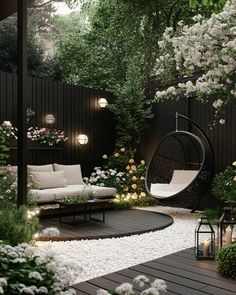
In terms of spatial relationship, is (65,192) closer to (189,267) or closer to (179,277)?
(189,267)

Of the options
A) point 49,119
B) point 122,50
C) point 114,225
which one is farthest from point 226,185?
point 122,50

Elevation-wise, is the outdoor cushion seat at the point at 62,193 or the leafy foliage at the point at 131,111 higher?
the leafy foliage at the point at 131,111

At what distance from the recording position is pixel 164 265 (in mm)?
3658

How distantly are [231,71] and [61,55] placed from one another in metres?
10.0

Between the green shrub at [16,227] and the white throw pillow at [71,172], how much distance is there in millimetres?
3557

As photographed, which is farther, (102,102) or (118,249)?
(102,102)

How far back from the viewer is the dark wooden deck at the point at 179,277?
300 cm

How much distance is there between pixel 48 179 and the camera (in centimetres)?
717

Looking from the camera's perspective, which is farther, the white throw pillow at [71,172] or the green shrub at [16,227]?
the white throw pillow at [71,172]

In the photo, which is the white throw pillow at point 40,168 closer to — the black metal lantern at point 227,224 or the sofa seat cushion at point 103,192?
the sofa seat cushion at point 103,192

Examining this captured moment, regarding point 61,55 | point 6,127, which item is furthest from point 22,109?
point 61,55

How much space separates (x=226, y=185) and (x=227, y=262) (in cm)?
330

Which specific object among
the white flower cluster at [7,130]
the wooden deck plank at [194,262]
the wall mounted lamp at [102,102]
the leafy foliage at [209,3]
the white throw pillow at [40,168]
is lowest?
the wooden deck plank at [194,262]

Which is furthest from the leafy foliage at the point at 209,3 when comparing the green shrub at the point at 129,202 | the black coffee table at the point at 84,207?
the green shrub at the point at 129,202
